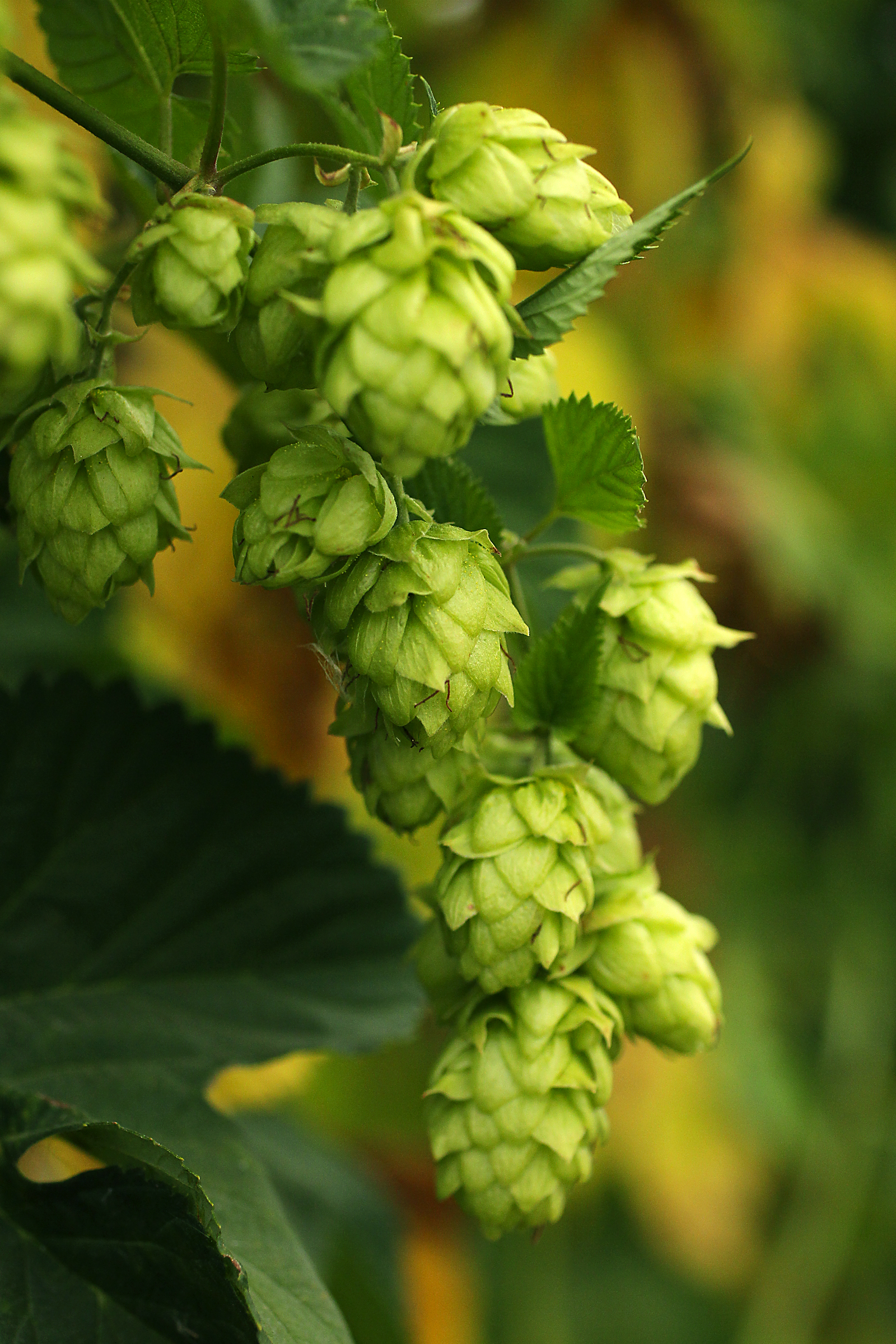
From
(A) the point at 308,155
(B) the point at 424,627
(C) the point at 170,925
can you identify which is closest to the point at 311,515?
(B) the point at 424,627

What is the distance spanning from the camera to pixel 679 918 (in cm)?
71

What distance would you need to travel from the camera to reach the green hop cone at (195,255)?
533mm

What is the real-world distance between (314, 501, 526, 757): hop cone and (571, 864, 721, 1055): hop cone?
0.57ft

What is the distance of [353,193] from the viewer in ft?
1.95

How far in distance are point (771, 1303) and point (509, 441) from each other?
1.88 metres

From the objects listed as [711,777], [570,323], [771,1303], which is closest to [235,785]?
[570,323]

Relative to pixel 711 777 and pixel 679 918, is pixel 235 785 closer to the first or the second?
pixel 679 918

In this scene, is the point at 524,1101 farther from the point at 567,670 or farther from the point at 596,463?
the point at 596,463

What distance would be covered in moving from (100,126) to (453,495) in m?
0.25

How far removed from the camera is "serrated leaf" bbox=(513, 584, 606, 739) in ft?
2.21

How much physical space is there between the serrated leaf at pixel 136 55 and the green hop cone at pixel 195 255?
123mm

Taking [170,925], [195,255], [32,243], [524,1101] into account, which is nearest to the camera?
[32,243]

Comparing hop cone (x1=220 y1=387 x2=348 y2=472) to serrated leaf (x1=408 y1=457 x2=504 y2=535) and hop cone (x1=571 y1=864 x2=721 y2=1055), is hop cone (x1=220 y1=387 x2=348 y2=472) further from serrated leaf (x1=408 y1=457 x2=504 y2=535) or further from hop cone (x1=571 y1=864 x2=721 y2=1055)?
hop cone (x1=571 y1=864 x2=721 y2=1055)

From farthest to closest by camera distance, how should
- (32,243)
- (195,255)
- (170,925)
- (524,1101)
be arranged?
(170,925)
(524,1101)
(195,255)
(32,243)
